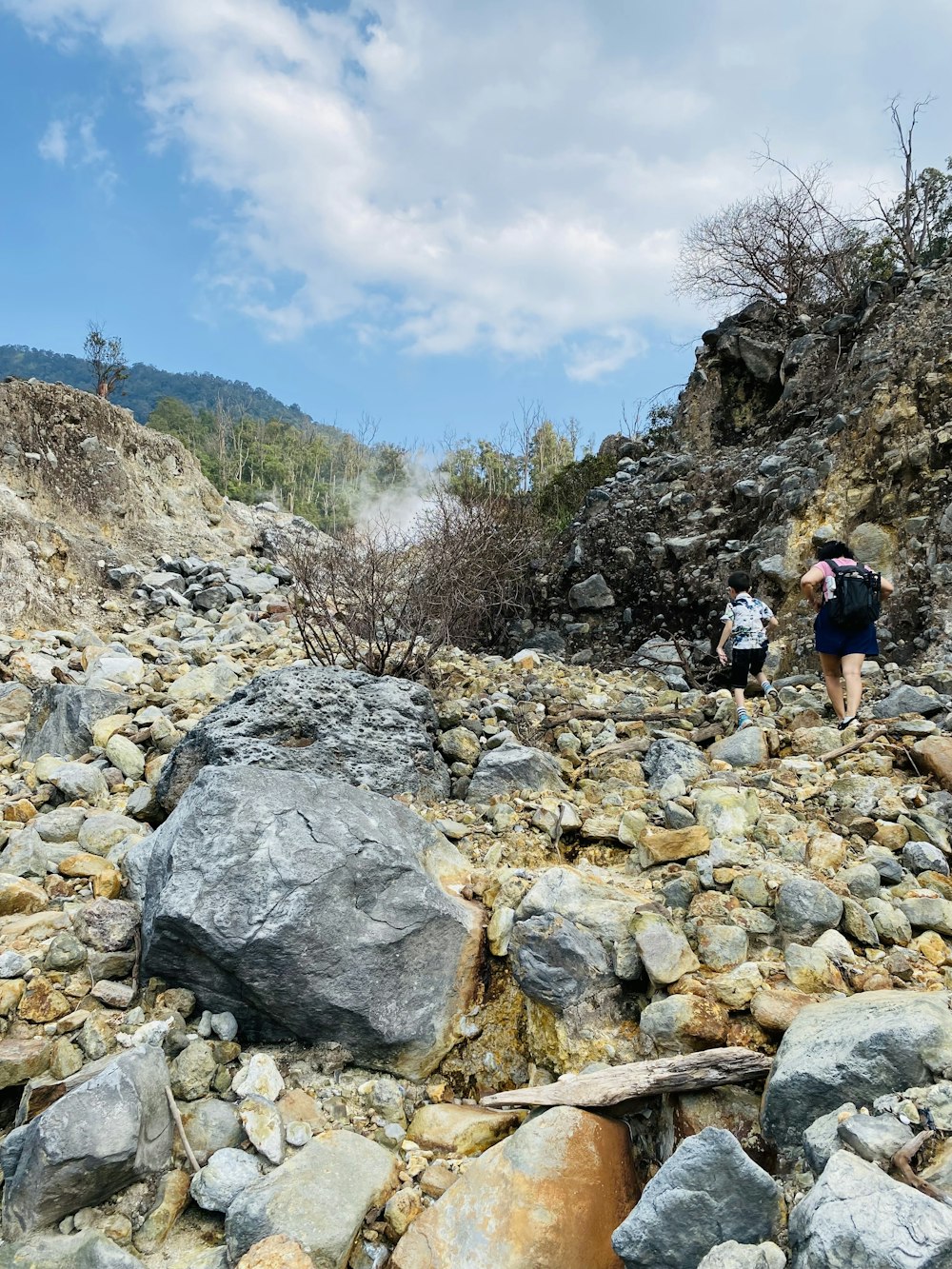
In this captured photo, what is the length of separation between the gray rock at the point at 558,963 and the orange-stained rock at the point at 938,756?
205 cm

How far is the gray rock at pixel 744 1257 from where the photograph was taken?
1.19m

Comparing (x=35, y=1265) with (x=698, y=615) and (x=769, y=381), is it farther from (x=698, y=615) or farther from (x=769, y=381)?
(x=769, y=381)

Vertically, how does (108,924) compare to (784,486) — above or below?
below

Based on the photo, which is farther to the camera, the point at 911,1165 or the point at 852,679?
the point at 852,679

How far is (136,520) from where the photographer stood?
33.7 feet

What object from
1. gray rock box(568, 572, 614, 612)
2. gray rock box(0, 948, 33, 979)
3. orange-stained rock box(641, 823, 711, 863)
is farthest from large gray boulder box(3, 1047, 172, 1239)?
gray rock box(568, 572, 614, 612)

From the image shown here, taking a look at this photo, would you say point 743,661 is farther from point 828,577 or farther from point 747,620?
point 828,577

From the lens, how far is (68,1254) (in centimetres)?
Result: 152

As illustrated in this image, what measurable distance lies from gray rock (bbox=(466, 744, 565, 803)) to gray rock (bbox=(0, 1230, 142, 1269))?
7.32ft

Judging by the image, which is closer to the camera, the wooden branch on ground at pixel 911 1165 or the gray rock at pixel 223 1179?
the wooden branch on ground at pixel 911 1165

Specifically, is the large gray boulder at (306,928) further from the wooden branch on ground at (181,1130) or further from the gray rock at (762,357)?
the gray rock at (762,357)

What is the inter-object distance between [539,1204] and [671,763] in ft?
7.79

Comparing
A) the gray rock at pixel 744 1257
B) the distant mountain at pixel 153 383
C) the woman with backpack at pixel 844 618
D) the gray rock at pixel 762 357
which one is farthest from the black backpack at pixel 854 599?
the distant mountain at pixel 153 383

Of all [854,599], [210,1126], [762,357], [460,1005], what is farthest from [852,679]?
[762,357]
